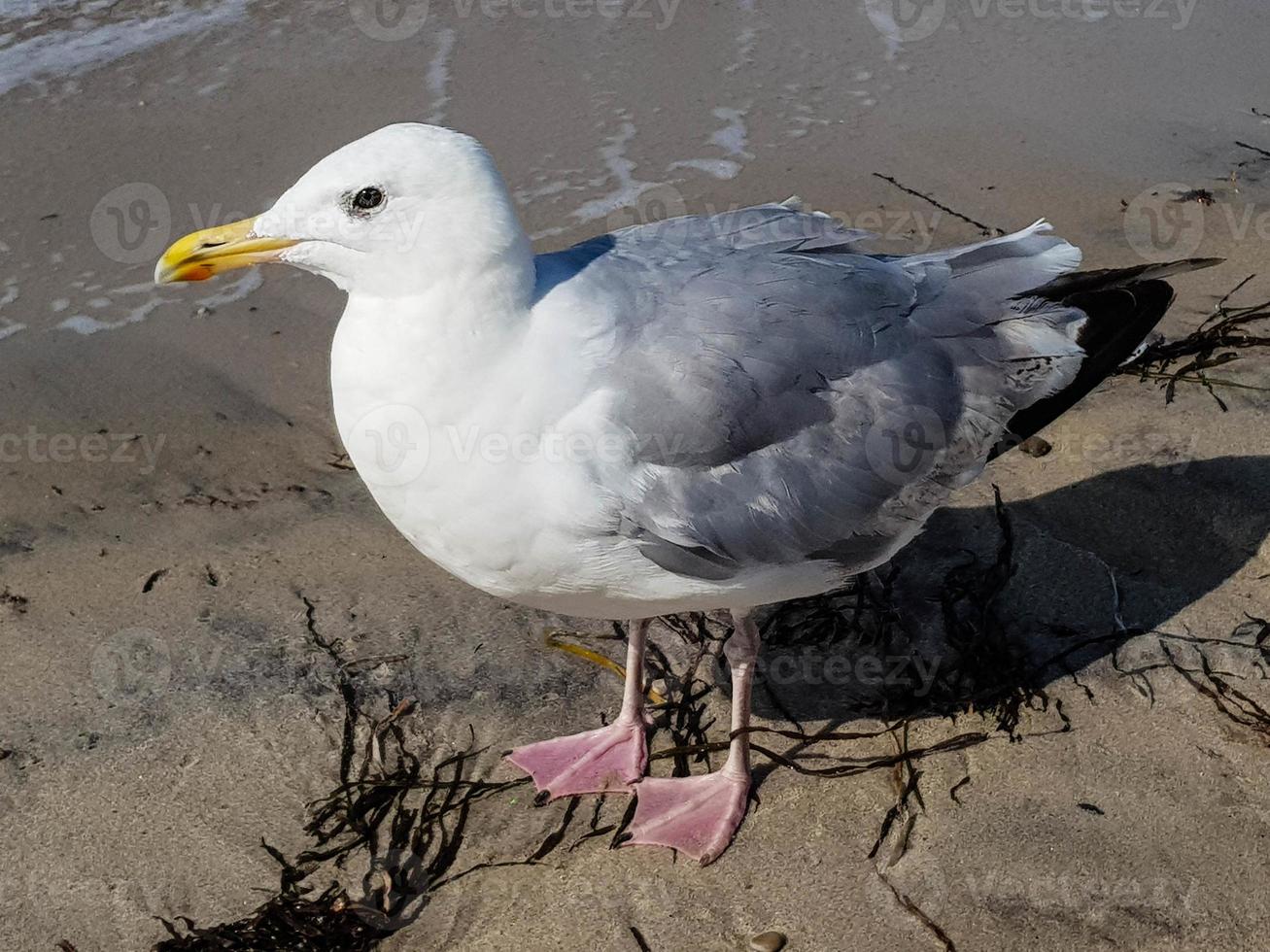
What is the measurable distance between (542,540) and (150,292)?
3836 millimetres

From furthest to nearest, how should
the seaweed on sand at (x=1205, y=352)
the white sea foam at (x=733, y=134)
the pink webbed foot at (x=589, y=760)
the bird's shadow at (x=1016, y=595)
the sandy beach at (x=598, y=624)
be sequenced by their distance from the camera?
1. the white sea foam at (x=733, y=134)
2. the seaweed on sand at (x=1205, y=352)
3. the bird's shadow at (x=1016, y=595)
4. the pink webbed foot at (x=589, y=760)
5. the sandy beach at (x=598, y=624)

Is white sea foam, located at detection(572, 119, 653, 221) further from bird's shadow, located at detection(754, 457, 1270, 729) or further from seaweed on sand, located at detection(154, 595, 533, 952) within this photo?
seaweed on sand, located at detection(154, 595, 533, 952)

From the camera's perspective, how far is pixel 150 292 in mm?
6367

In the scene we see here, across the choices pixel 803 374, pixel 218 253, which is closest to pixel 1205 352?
pixel 803 374

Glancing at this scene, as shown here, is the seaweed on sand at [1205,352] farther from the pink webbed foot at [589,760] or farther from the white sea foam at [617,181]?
the white sea foam at [617,181]

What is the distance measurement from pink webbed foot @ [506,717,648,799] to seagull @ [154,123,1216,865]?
11 mm

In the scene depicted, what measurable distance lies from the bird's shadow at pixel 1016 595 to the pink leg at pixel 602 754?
424 mm

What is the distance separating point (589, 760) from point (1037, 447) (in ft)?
7.34

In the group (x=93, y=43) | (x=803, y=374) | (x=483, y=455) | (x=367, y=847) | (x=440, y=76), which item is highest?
(x=483, y=455)

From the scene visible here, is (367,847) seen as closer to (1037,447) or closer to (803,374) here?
(803,374)

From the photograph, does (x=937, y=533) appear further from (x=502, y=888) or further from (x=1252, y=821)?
(x=502, y=888)

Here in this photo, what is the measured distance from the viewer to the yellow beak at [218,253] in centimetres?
333

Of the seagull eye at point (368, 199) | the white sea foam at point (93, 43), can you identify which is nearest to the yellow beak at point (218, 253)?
the seagull eye at point (368, 199)

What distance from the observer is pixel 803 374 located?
3.52 metres
